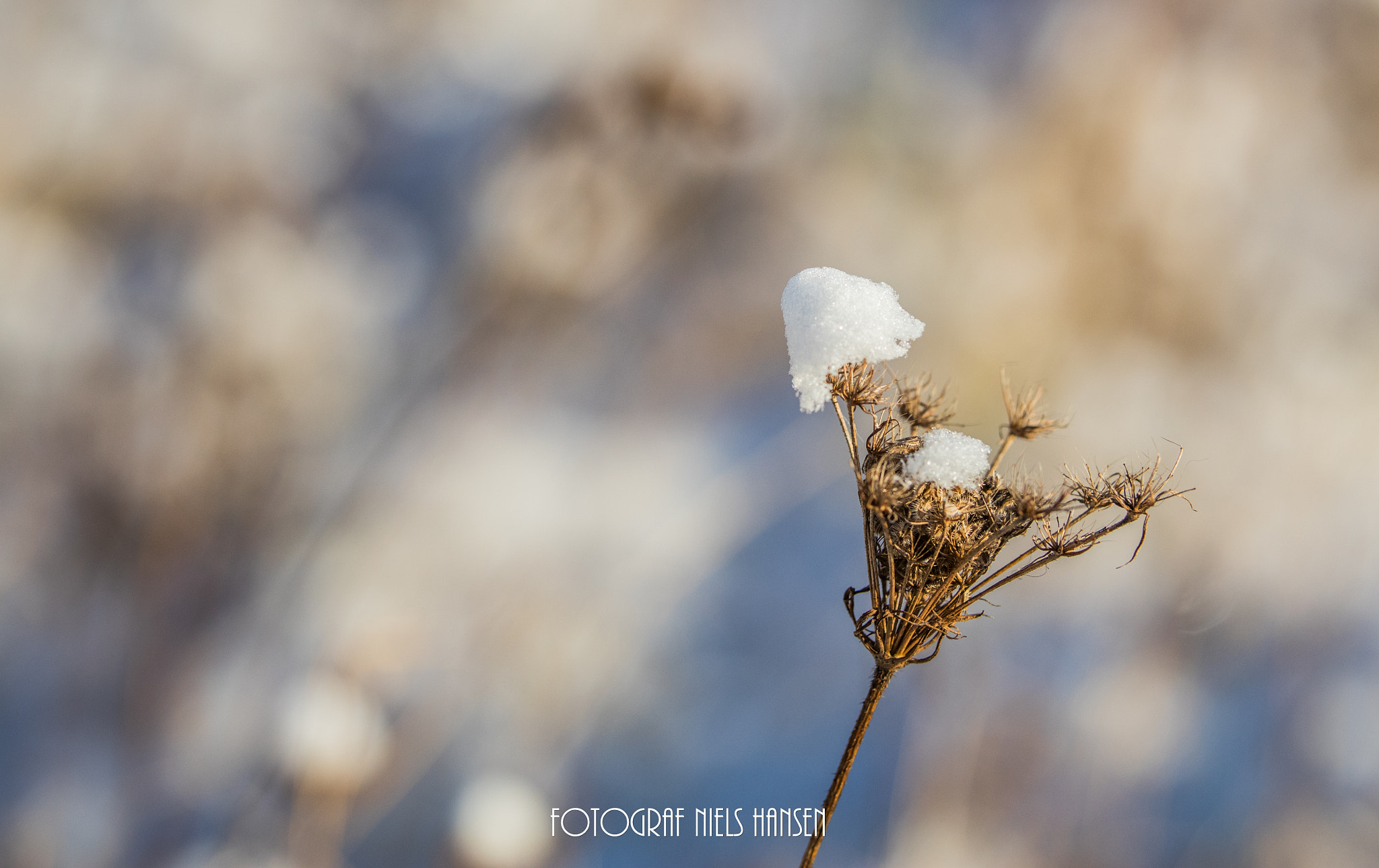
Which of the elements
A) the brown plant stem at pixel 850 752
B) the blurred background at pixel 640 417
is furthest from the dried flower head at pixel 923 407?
the blurred background at pixel 640 417

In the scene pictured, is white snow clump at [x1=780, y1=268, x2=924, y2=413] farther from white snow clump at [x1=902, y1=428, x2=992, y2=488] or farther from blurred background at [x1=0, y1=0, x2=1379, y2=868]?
blurred background at [x1=0, y1=0, x2=1379, y2=868]

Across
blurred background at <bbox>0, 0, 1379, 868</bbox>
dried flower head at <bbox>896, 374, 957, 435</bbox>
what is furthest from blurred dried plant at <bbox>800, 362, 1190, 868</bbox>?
blurred background at <bbox>0, 0, 1379, 868</bbox>

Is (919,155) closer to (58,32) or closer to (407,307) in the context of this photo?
(407,307)

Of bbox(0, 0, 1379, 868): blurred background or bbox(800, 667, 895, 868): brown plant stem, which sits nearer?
bbox(800, 667, 895, 868): brown plant stem

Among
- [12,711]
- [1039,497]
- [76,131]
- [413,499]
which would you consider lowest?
[1039,497]

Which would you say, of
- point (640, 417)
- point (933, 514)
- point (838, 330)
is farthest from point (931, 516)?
point (640, 417)

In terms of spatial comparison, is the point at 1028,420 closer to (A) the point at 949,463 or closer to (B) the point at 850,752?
(A) the point at 949,463

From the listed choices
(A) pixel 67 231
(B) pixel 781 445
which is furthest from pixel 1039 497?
(A) pixel 67 231

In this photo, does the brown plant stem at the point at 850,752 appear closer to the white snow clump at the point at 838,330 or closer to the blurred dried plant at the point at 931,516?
the blurred dried plant at the point at 931,516
